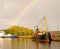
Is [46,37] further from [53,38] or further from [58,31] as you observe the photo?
[58,31]

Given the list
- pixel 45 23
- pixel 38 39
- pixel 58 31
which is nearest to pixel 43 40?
pixel 38 39

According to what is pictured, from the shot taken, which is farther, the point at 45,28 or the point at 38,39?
the point at 45,28

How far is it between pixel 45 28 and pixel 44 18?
671 cm

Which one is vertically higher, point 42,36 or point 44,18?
point 44,18

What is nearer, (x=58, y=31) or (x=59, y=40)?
(x=59, y=40)

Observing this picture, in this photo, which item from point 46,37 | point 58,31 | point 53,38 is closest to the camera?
point 46,37

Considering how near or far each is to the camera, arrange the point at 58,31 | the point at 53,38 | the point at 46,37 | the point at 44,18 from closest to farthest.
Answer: the point at 46,37
the point at 53,38
the point at 44,18
the point at 58,31

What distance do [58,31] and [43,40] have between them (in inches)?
1674

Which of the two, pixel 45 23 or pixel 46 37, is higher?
pixel 45 23

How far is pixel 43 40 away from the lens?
12350cm

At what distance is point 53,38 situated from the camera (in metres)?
128

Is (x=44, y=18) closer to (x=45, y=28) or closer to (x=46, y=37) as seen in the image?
(x=45, y=28)

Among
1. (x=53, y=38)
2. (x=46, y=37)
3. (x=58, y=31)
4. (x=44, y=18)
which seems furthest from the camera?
(x=58, y=31)

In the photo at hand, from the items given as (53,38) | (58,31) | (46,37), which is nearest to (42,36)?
(46,37)
